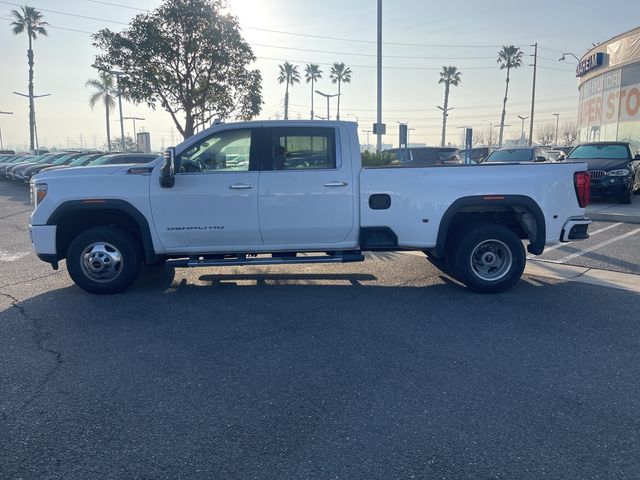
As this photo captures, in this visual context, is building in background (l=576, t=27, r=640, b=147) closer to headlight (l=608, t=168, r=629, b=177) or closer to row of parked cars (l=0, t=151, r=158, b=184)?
headlight (l=608, t=168, r=629, b=177)

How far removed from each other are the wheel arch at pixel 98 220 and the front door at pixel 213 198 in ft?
0.65

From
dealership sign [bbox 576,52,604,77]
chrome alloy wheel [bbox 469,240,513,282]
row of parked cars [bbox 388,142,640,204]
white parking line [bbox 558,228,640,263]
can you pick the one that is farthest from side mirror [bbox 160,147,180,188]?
dealership sign [bbox 576,52,604,77]

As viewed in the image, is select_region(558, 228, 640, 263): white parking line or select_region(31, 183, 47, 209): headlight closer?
select_region(31, 183, 47, 209): headlight

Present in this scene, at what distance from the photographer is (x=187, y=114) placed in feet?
67.1

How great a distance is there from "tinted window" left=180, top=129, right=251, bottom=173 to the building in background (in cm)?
2725

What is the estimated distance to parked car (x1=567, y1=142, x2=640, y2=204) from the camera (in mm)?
14492

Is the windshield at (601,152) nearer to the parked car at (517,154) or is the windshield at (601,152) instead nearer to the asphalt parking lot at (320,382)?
the parked car at (517,154)

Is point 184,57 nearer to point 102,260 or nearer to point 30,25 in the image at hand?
point 102,260

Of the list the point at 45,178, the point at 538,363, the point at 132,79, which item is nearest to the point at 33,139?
the point at 132,79

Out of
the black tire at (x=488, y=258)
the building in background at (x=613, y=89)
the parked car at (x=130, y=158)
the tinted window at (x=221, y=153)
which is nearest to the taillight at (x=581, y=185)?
the black tire at (x=488, y=258)

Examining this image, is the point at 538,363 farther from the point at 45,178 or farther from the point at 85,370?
the point at 45,178

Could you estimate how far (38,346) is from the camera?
15.8 feet

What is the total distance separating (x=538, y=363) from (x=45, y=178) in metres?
5.81

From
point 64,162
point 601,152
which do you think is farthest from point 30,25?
point 601,152
